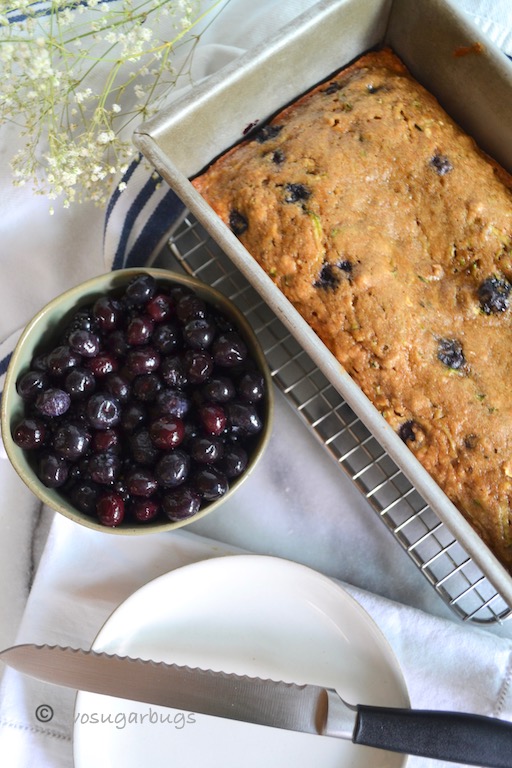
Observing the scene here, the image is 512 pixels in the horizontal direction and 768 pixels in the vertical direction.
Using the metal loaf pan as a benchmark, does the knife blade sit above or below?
below

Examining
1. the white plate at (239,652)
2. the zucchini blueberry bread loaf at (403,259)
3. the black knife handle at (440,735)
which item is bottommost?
the black knife handle at (440,735)

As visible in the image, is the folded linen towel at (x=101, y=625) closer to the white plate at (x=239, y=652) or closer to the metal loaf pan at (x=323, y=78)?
the white plate at (x=239, y=652)

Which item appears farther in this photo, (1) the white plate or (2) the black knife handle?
(1) the white plate

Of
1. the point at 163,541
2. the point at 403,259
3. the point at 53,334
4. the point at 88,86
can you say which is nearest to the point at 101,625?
the point at 163,541

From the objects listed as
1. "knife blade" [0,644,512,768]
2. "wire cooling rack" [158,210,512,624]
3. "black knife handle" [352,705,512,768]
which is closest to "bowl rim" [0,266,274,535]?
"wire cooling rack" [158,210,512,624]

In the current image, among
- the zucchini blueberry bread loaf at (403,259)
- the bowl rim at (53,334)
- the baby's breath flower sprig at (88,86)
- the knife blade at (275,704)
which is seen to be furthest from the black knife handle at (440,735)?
the baby's breath flower sprig at (88,86)

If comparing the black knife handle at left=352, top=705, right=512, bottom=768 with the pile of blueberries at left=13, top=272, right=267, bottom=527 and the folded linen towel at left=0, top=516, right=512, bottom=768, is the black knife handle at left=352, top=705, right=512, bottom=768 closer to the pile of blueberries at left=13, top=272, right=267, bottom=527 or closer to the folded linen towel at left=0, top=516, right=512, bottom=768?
the folded linen towel at left=0, top=516, right=512, bottom=768
